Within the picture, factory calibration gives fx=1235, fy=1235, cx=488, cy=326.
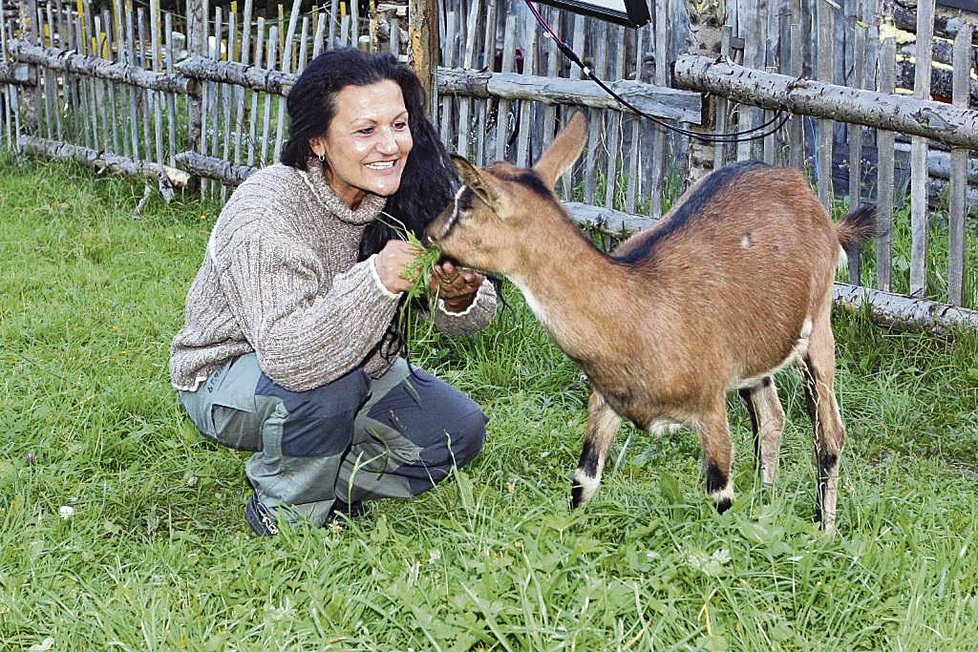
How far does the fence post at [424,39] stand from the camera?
17.6ft

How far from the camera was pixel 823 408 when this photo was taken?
4.33m

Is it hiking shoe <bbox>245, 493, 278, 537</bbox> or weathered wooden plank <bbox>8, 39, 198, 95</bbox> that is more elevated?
weathered wooden plank <bbox>8, 39, 198, 95</bbox>

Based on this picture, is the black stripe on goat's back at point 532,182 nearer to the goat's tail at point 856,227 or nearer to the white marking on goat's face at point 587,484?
the white marking on goat's face at point 587,484

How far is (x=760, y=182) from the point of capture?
4230mm

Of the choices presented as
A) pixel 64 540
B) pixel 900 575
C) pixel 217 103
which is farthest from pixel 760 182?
pixel 217 103

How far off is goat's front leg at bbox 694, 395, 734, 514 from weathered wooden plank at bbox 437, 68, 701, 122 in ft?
8.85

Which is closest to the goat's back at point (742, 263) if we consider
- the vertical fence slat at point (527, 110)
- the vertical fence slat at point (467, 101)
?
the vertical fence slat at point (527, 110)

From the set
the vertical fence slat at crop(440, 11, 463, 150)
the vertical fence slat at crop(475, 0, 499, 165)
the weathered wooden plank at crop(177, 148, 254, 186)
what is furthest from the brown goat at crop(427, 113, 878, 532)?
the weathered wooden plank at crop(177, 148, 254, 186)

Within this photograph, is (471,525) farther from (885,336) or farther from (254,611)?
(885,336)

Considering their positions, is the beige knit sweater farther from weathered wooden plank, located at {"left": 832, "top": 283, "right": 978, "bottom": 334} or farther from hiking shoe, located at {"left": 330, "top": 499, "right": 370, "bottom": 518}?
weathered wooden plank, located at {"left": 832, "top": 283, "right": 978, "bottom": 334}

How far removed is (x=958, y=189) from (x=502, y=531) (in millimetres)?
3005

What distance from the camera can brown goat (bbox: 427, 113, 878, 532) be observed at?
10.9 feet

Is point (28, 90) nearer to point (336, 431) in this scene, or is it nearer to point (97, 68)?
point (97, 68)

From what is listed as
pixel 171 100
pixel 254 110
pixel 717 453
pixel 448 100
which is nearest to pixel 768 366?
pixel 717 453
